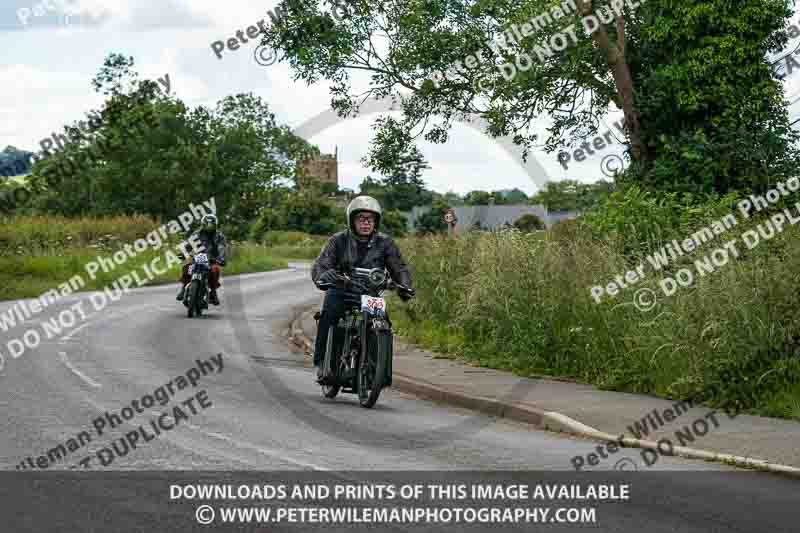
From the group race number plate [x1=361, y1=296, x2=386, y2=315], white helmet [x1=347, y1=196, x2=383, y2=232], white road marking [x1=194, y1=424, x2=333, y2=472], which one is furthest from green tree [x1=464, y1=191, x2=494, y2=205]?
white road marking [x1=194, y1=424, x2=333, y2=472]

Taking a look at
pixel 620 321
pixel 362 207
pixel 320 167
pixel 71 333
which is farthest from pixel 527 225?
pixel 320 167

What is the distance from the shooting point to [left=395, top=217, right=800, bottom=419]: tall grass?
12.5 metres

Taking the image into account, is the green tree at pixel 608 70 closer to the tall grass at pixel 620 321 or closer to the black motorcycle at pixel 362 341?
the tall grass at pixel 620 321

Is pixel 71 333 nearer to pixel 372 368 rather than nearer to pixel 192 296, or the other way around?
pixel 192 296

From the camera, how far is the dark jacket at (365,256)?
13312mm

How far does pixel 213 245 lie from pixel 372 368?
13.8 meters

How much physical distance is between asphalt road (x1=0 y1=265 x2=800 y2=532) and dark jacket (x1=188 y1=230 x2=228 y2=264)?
21.5 ft

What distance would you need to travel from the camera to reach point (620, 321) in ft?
48.6

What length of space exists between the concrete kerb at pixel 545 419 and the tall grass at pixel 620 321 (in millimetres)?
1657

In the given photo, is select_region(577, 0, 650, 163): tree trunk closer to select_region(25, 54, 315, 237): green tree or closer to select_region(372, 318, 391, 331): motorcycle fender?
select_region(372, 318, 391, 331): motorcycle fender

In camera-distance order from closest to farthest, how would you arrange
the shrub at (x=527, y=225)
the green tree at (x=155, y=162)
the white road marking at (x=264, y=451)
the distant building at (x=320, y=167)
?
1. the white road marking at (x=264, y=451)
2. the shrub at (x=527, y=225)
3. the green tree at (x=155, y=162)
4. the distant building at (x=320, y=167)

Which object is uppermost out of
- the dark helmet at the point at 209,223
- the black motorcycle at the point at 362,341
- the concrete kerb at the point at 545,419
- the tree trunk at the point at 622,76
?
the tree trunk at the point at 622,76

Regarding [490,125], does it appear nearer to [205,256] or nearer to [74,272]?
[205,256]

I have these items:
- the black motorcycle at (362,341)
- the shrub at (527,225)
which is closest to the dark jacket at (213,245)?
the shrub at (527,225)
